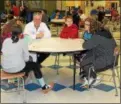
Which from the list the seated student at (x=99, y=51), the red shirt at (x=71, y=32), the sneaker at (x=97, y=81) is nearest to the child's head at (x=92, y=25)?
the seated student at (x=99, y=51)

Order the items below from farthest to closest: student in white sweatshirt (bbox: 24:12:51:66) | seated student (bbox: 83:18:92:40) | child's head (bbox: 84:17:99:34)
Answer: student in white sweatshirt (bbox: 24:12:51:66), seated student (bbox: 83:18:92:40), child's head (bbox: 84:17:99:34)

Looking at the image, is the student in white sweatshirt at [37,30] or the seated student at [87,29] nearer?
the seated student at [87,29]

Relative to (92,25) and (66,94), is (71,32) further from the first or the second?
(66,94)

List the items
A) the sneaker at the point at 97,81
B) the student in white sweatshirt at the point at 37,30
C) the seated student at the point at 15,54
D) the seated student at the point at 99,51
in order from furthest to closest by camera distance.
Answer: the student in white sweatshirt at the point at 37,30 < the sneaker at the point at 97,81 < the seated student at the point at 99,51 < the seated student at the point at 15,54

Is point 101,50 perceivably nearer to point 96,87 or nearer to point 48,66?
point 96,87

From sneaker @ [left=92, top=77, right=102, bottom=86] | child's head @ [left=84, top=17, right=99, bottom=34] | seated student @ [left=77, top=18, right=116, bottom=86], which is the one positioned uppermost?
child's head @ [left=84, top=17, right=99, bottom=34]

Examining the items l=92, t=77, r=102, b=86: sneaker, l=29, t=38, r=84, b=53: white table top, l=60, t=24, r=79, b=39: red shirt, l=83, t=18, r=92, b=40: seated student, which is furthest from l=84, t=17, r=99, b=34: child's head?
l=92, t=77, r=102, b=86: sneaker

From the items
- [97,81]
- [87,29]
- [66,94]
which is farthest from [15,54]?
[97,81]

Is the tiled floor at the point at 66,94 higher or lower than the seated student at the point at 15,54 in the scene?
lower

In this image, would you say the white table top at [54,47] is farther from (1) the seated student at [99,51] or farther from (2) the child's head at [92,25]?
(2) the child's head at [92,25]

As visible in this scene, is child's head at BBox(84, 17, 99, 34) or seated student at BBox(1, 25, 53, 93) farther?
child's head at BBox(84, 17, 99, 34)

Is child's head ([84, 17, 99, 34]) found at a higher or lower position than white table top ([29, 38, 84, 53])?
higher

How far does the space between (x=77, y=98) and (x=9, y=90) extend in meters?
1.01

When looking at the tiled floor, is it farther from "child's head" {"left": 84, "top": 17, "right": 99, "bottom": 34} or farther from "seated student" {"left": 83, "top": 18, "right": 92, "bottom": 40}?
"child's head" {"left": 84, "top": 17, "right": 99, "bottom": 34}
